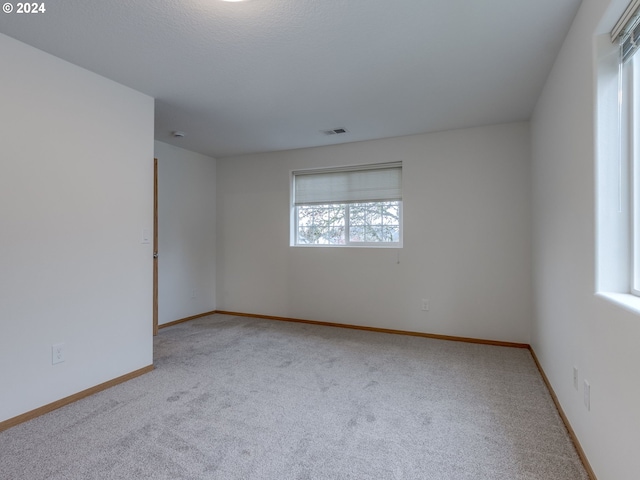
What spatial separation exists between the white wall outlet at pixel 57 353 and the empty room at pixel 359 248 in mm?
13

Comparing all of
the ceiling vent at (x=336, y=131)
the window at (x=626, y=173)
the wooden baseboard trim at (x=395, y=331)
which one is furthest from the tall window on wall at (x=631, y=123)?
the ceiling vent at (x=336, y=131)

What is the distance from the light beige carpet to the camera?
5.59ft

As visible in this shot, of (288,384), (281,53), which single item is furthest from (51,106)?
(288,384)

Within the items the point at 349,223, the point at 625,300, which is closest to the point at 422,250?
the point at 349,223

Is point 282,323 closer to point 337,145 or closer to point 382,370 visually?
point 382,370

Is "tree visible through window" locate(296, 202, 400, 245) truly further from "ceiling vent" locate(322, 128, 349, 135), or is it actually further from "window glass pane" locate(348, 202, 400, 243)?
"ceiling vent" locate(322, 128, 349, 135)

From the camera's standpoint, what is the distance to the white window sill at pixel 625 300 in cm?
126

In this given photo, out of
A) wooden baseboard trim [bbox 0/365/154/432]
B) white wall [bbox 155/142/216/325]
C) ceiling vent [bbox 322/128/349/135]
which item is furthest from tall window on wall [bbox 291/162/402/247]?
wooden baseboard trim [bbox 0/365/154/432]

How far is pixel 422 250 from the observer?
407 centimetres

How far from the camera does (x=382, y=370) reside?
298cm

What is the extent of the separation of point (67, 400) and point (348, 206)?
11.2 feet

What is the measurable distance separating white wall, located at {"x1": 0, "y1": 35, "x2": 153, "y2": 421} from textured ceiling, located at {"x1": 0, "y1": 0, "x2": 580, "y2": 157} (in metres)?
0.24

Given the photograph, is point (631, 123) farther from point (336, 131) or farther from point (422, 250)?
point (336, 131)

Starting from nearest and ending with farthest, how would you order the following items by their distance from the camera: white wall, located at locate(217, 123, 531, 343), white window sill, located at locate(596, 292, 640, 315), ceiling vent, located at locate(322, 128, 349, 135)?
1. white window sill, located at locate(596, 292, 640, 315)
2. white wall, located at locate(217, 123, 531, 343)
3. ceiling vent, located at locate(322, 128, 349, 135)
